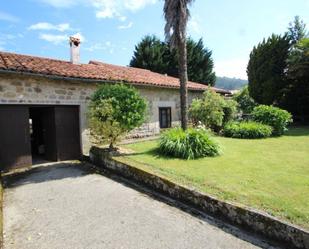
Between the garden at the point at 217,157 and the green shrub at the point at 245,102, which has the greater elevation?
the green shrub at the point at 245,102

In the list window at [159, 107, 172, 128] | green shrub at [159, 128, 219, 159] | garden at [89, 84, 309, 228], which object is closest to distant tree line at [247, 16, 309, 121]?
garden at [89, 84, 309, 228]

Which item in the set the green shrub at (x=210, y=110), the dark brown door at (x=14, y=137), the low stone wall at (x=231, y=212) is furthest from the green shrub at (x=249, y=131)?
the dark brown door at (x=14, y=137)

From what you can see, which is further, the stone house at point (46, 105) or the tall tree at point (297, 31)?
the tall tree at point (297, 31)

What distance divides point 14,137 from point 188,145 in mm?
6302

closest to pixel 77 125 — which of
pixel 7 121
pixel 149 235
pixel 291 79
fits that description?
pixel 7 121

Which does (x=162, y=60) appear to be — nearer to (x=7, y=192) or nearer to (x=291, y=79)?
(x=291, y=79)

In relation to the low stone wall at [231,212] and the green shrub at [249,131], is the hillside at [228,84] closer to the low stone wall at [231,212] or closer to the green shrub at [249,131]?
the green shrub at [249,131]

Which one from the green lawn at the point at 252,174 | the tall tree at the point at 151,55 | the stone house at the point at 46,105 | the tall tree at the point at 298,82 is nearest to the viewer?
the green lawn at the point at 252,174

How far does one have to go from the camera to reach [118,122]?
919 centimetres

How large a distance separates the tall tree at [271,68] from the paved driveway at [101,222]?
16688 mm

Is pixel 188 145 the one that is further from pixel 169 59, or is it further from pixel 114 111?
pixel 169 59

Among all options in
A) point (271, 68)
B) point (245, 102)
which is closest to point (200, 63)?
point (245, 102)

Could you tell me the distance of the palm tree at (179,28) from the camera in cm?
975

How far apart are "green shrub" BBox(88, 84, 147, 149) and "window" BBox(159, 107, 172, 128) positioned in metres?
5.43
